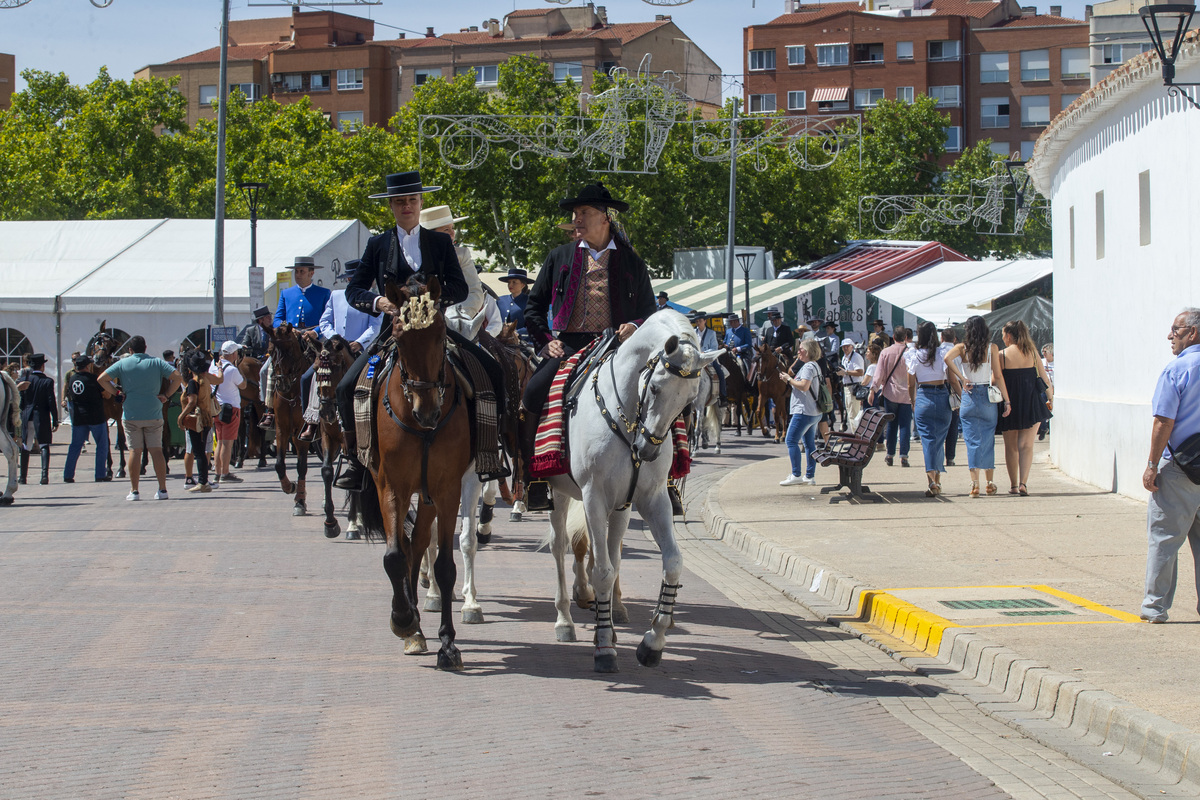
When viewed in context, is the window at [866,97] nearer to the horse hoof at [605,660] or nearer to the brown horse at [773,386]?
the brown horse at [773,386]

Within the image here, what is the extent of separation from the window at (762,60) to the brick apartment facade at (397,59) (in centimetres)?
316

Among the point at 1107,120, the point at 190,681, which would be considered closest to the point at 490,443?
the point at 190,681

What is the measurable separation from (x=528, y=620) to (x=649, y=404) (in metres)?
2.56

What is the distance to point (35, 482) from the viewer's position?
21.2 metres

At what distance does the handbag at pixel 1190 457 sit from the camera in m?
8.05

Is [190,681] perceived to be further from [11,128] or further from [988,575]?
[11,128]

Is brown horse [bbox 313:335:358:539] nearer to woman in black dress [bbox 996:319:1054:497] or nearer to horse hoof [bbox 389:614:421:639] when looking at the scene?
horse hoof [bbox 389:614:421:639]

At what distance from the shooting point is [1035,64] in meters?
90.2

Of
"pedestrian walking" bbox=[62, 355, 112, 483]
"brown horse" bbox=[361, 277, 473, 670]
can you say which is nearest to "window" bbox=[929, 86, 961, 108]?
"pedestrian walking" bbox=[62, 355, 112, 483]

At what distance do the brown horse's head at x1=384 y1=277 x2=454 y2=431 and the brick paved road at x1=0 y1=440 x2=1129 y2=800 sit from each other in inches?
58.6

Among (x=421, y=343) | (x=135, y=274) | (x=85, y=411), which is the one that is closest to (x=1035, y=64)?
(x=135, y=274)

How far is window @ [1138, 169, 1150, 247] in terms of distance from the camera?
613 inches

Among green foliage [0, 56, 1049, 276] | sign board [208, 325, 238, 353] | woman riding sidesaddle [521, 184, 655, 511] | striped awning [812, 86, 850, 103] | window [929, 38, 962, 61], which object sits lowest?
woman riding sidesaddle [521, 184, 655, 511]

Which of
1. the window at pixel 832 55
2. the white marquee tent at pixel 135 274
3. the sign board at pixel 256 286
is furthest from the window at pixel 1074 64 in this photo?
the sign board at pixel 256 286
